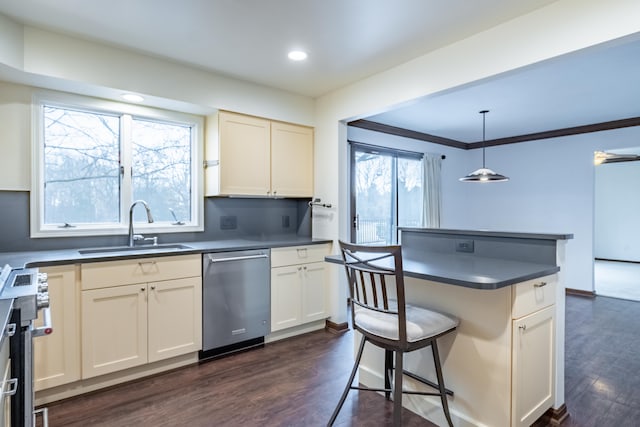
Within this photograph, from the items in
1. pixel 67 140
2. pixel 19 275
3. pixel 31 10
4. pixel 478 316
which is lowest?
pixel 478 316

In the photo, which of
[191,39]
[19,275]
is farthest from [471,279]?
[191,39]

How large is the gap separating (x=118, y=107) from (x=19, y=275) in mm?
1693

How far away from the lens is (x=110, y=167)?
2.86m

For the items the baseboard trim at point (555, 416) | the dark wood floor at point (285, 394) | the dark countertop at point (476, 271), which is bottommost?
the dark wood floor at point (285, 394)

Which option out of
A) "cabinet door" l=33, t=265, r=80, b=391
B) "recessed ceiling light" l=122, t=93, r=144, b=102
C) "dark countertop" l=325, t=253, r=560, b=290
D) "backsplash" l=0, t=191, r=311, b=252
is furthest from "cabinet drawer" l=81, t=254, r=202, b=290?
"recessed ceiling light" l=122, t=93, r=144, b=102

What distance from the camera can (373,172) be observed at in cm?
486

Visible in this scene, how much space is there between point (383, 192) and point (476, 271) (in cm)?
A: 334

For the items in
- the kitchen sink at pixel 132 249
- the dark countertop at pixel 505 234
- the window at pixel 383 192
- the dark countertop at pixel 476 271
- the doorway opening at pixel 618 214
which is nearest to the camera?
the dark countertop at pixel 476 271

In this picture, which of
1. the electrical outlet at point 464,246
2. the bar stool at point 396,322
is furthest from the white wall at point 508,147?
the bar stool at point 396,322

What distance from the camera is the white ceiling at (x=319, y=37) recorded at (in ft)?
6.68

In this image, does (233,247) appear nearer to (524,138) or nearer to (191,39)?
(191,39)

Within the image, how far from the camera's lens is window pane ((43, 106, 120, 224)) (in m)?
2.62

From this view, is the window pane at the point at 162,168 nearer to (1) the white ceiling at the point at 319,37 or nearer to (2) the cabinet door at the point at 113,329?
(1) the white ceiling at the point at 319,37

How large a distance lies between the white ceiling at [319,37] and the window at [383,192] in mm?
1412
